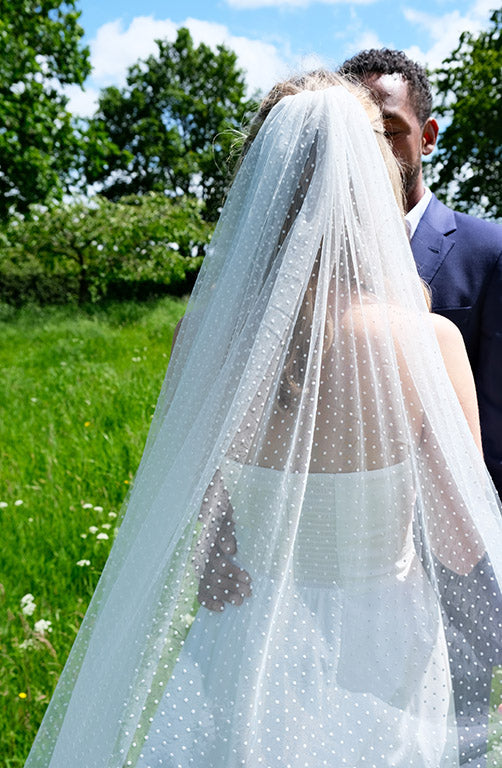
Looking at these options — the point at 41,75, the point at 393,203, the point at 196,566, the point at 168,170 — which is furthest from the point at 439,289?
the point at 168,170

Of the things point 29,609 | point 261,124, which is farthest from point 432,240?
point 29,609

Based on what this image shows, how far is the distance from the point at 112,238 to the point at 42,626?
14.8 m

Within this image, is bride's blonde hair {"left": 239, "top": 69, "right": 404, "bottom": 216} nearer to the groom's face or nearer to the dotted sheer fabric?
the dotted sheer fabric

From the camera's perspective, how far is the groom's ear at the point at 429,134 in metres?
2.91

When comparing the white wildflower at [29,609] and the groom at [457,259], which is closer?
the groom at [457,259]

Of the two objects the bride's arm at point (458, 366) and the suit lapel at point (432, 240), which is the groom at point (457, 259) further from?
the bride's arm at point (458, 366)

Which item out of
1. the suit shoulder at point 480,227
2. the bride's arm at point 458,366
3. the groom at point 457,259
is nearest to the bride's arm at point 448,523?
the bride's arm at point 458,366

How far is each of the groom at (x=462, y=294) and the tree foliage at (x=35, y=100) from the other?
13506mm

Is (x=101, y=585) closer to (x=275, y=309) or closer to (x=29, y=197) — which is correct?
(x=275, y=309)

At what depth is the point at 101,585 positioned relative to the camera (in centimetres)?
165

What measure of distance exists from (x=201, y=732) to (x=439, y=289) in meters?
1.63

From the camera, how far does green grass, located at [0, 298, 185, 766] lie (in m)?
2.92

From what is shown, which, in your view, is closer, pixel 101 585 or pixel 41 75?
pixel 101 585

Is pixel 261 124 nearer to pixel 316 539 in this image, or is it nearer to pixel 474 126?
pixel 316 539
